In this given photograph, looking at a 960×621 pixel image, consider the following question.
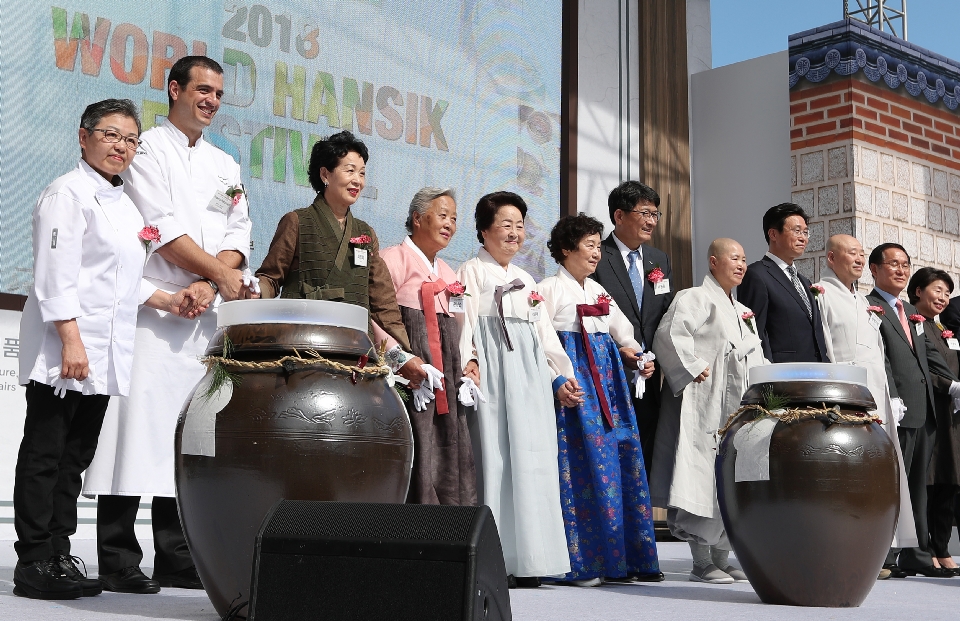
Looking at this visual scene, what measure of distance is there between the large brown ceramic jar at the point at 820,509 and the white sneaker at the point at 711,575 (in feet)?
2.59

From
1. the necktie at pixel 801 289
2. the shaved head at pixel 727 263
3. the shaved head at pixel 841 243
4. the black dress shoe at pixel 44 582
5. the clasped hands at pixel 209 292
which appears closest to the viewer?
the black dress shoe at pixel 44 582

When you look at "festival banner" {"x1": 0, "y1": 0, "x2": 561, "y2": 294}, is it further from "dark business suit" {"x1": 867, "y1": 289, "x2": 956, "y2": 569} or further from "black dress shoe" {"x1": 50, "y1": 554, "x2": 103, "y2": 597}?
"black dress shoe" {"x1": 50, "y1": 554, "x2": 103, "y2": 597}

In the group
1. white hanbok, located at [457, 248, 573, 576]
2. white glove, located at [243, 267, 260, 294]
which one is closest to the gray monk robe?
white hanbok, located at [457, 248, 573, 576]

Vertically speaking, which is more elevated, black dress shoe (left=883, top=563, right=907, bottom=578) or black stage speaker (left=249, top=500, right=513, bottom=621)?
black stage speaker (left=249, top=500, right=513, bottom=621)

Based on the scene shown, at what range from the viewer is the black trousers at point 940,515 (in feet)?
16.3

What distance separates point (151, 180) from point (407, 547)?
5.85 ft

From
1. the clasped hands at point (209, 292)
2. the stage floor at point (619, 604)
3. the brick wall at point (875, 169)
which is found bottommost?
the stage floor at point (619, 604)

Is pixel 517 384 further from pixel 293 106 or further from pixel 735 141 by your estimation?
pixel 735 141

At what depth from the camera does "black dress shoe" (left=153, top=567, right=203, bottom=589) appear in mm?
3090

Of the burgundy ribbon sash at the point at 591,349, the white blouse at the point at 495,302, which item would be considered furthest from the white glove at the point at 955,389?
the white blouse at the point at 495,302

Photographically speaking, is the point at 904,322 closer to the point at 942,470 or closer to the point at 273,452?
the point at 942,470

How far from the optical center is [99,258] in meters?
2.91

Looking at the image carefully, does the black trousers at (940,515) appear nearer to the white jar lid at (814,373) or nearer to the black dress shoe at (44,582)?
the white jar lid at (814,373)

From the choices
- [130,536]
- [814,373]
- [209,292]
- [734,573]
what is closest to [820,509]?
[814,373]
